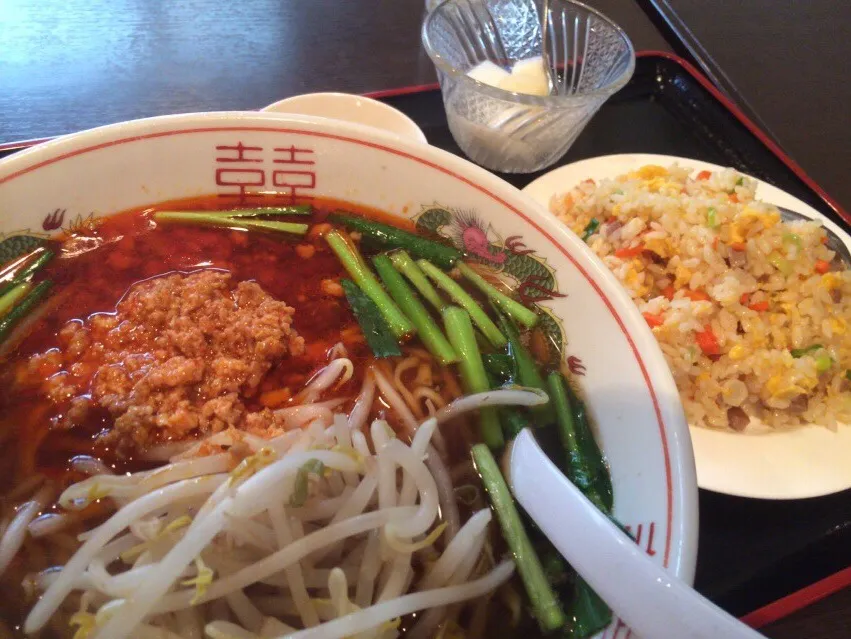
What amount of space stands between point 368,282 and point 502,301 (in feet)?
1.12

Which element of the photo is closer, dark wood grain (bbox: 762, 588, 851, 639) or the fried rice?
dark wood grain (bbox: 762, 588, 851, 639)

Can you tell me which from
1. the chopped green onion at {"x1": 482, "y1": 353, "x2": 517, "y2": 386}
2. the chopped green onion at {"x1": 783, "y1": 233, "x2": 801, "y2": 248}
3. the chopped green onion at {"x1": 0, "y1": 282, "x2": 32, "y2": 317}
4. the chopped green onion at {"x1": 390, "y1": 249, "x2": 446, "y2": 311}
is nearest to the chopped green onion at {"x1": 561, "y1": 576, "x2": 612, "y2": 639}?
the chopped green onion at {"x1": 482, "y1": 353, "x2": 517, "y2": 386}

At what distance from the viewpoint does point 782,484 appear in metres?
1.50

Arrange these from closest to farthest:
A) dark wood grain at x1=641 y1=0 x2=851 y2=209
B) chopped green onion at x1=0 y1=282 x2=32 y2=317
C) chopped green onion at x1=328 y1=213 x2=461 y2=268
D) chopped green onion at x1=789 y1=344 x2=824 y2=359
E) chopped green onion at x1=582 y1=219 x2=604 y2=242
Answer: chopped green onion at x1=0 y1=282 x2=32 y2=317
chopped green onion at x1=328 y1=213 x2=461 y2=268
chopped green onion at x1=789 y1=344 x2=824 y2=359
chopped green onion at x1=582 y1=219 x2=604 y2=242
dark wood grain at x1=641 y1=0 x2=851 y2=209

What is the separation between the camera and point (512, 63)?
2422 mm

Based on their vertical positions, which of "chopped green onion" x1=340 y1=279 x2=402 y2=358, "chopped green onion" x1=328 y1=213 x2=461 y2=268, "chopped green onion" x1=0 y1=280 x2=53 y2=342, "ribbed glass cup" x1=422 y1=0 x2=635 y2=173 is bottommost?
"chopped green onion" x1=340 y1=279 x2=402 y2=358

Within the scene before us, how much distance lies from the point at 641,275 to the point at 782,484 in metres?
0.76

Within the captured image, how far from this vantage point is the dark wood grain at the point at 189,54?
226 cm

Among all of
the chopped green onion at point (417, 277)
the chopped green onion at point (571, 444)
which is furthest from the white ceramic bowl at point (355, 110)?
the chopped green onion at point (571, 444)

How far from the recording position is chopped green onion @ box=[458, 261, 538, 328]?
141 centimetres

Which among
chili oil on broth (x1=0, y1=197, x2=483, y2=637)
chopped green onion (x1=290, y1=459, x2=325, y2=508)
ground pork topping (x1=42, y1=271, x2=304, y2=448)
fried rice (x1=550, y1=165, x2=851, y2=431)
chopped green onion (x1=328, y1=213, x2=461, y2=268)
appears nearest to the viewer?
chopped green onion (x1=290, y1=459, x2=325, y2=508)

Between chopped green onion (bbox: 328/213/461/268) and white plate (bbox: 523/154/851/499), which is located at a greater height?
chopped green onion (bbox: 328/213/461/268)

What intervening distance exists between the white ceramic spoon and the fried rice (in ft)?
2.72

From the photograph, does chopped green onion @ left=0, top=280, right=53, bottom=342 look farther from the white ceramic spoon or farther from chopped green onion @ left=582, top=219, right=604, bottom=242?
chopped green onion @ left=582, top=219, right=604, bottom=242
